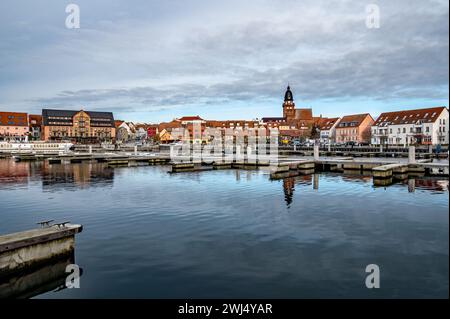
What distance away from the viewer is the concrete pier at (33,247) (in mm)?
9406

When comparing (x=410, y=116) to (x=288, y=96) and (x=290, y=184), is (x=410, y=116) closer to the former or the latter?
(x=290, y=184)

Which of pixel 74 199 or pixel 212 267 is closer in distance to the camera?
pixel 212 267

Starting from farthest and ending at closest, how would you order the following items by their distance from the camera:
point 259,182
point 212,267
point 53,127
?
point 53,127 < point 259,182 < point 212,267

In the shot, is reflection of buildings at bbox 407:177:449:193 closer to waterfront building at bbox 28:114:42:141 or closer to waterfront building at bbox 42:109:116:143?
waterfront building at bbox 42:109:116:143

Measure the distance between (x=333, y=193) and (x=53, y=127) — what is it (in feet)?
430

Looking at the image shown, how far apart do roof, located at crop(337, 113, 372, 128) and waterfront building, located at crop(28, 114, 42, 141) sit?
11720cm

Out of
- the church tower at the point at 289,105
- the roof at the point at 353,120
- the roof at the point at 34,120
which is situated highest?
the church tower at the point at 289,105

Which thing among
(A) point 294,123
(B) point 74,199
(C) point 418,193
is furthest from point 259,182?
(A) point 294,123

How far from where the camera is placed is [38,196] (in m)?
23.2

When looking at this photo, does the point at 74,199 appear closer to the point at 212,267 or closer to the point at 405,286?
the point at 212,267

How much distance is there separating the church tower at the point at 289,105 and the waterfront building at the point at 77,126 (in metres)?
93.3

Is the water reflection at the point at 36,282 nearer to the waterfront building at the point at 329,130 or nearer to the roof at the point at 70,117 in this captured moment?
the waterfront building at the point at 329,130

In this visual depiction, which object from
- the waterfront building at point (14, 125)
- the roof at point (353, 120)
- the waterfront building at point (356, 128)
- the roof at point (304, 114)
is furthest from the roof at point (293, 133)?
the waterfront building at point (14, 125)

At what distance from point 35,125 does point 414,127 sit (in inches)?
5400
